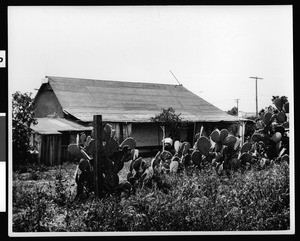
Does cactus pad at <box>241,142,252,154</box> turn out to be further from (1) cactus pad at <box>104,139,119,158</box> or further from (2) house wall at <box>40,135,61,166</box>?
(2) house wall at <box>40,135,61,166</box>

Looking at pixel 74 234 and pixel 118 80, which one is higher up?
pixel 118 80

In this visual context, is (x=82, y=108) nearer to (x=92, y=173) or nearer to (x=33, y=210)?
(x=92, y=173)

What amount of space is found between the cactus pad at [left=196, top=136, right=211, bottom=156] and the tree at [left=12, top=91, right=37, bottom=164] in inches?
94.1

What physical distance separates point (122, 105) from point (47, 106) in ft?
3.50

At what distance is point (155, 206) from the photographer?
6.01 metres

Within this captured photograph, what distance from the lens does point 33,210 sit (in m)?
5.94

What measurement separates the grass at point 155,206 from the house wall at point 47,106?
80 centimetres

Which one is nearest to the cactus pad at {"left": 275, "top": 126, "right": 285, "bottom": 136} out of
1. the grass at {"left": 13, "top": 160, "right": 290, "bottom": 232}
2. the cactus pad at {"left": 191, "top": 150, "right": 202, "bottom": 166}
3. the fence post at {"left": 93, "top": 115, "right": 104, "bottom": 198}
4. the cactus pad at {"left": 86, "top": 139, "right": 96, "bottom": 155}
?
the grass at {"left": 13, "top": 160, "right": 290, "bottom": 232}

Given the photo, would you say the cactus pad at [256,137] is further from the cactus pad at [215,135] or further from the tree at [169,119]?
the tree at [169,119]

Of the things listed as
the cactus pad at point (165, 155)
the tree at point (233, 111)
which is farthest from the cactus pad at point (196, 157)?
the tree at point (233, 111)

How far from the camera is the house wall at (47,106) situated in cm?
618

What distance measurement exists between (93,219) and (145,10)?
2.95m

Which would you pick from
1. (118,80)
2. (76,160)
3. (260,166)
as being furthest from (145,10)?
(260,166)

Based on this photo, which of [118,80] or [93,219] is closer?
[93,219]
